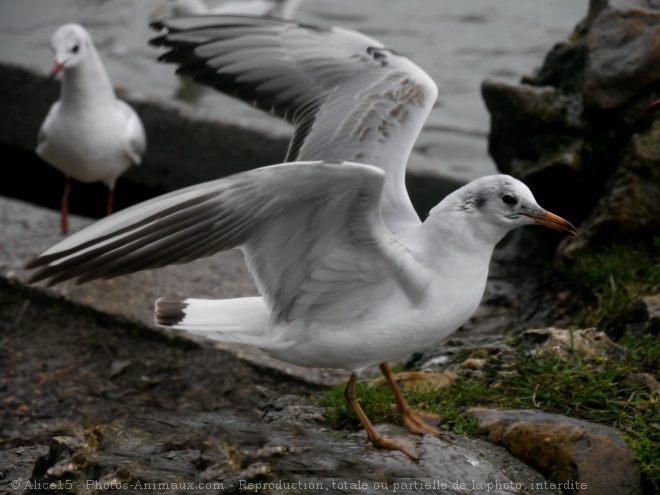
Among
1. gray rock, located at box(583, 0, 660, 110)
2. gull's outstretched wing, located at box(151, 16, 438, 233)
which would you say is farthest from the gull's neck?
gray rock, located at box(583, 0, 660, 110)

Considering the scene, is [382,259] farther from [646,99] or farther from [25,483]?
[646,99]

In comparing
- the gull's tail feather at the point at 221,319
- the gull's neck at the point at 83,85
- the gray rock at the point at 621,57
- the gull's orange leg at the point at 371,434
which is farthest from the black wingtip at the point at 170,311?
the gull's neck at the point at 83,85

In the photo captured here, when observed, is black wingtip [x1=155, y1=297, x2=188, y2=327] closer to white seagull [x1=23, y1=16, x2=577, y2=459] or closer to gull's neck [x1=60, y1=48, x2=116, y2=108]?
white seagull [x1=23, y1=16, x2=577, y2=459]

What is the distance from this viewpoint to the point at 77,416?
193 inches

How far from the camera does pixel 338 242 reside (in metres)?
3.72

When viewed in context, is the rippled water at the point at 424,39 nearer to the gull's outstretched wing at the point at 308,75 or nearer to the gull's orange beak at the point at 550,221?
the gull's outstretched wing at the point at 308,75

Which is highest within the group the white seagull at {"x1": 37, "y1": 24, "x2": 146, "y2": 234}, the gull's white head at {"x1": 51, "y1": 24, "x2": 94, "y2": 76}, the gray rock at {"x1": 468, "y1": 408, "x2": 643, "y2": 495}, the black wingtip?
the gray rock at {"x1": 468, "y1": 408, "x2": 643, "y2": 495}

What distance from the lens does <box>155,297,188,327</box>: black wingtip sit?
13.1 feet

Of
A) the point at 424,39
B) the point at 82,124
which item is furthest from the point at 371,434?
the point at 424,39

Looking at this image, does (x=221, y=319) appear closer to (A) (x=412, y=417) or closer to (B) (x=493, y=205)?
(A) (x=412, y=417)

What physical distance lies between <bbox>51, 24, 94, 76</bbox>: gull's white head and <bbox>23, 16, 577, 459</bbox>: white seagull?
2.35 metres

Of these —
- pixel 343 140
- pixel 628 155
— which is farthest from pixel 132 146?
pixel 628 155

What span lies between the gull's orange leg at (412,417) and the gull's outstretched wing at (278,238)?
385mm

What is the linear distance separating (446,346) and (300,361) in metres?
1.18
